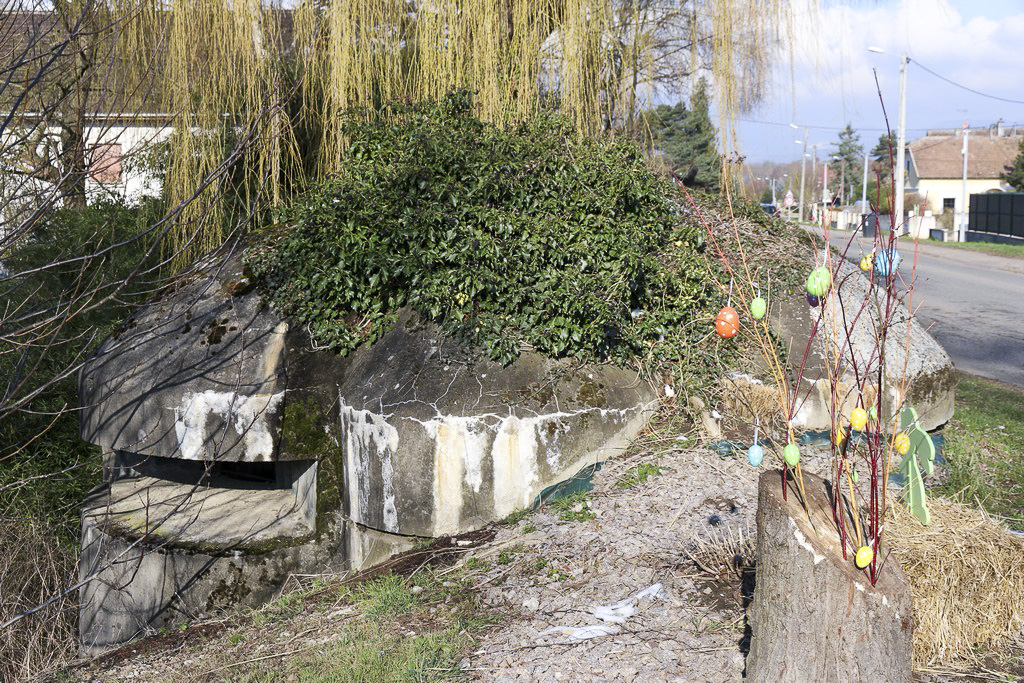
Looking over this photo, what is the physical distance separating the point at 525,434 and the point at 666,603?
1461 millimetres

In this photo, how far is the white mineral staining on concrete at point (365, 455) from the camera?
4.93 m

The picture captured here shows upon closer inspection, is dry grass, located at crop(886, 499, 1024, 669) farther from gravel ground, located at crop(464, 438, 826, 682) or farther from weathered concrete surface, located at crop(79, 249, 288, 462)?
weathered concrete surface, located at crop(79, 249, 288, 462)

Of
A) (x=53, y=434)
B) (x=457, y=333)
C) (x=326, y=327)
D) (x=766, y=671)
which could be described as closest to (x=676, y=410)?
(x=457, y=333)

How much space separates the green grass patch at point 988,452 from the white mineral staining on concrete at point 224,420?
405 cm

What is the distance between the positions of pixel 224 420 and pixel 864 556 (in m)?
4.22

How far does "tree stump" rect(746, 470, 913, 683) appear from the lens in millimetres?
2684

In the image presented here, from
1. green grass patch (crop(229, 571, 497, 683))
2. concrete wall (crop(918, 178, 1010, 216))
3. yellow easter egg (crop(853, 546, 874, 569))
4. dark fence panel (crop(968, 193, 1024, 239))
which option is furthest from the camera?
concrete wall (crop(918, 178, 1010, 216))

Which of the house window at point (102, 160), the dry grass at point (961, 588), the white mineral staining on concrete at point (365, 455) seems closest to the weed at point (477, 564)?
the white mineral staining on concrete at point (365, 455)

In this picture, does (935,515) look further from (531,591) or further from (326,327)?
(326,327)

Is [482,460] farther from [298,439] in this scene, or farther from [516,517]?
[298,439]

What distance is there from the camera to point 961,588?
340 centimetres

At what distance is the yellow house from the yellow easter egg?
1971 inches

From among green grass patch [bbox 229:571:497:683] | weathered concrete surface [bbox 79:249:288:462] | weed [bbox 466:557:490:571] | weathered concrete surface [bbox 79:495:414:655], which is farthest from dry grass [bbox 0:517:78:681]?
weed [bbox 466:557:490:571]

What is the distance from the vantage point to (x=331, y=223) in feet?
19.1
